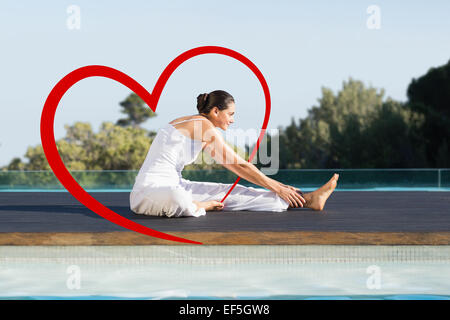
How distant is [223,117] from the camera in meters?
5.77

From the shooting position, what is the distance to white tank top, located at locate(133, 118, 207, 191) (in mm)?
5543

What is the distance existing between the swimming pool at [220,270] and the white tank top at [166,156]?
36.2 inches

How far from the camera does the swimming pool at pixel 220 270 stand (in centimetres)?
465

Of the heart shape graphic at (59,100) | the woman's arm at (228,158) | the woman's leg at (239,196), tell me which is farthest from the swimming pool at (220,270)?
the woman's leg at (239,196)

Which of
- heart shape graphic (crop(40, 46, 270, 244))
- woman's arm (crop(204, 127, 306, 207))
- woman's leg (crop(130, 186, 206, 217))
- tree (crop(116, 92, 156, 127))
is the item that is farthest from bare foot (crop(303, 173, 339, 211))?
tree (crop(116, 92, 156, 127))

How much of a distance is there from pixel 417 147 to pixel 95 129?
66.7 feet

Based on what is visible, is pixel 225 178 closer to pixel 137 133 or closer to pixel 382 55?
pixel 137 133

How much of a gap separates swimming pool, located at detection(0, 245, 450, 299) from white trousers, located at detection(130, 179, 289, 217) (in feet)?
2.70

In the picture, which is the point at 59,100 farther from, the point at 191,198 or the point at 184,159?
the point at 191,198

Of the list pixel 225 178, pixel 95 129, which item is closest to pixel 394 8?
pixel 95 129

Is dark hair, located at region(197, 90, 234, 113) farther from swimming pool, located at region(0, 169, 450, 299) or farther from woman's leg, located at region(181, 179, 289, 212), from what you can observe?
swimming pool, located at region(0, 169, 450, 299)

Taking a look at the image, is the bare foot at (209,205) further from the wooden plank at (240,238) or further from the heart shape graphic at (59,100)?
the wooden plank at (240,238)

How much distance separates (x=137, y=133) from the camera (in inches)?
1416

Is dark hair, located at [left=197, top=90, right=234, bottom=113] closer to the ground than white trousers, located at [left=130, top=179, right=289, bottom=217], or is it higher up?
higher up
